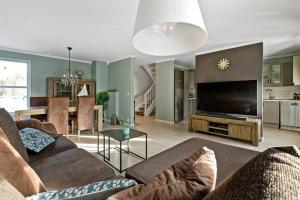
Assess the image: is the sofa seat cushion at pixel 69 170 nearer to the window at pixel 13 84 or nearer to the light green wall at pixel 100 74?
the window at pixel 13 84

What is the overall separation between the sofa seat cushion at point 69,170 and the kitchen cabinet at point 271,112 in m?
5.33

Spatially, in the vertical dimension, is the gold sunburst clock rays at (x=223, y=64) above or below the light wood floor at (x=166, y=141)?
above

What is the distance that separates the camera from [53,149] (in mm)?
1765

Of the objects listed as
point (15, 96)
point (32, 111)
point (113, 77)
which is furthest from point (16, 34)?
point (113, 77)

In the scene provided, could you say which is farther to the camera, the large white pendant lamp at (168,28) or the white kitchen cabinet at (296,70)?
the white kitchen cabinet at (296,70)

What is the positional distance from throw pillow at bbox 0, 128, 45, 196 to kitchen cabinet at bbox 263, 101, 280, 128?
5.84m

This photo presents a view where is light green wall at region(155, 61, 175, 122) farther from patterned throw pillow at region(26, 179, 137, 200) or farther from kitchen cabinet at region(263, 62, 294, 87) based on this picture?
patterned throw pillow at region(26, 179, 137, 200)

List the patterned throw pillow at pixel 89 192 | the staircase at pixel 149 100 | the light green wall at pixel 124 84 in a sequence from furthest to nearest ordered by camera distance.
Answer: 1. the staircase at pixel 149 100
2. the light green wall at pixel 124 84
3. the patterned throw pillow at pixel 89 192

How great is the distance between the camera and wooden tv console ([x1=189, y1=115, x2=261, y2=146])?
3.22 m

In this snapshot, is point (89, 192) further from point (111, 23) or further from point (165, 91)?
point (165, 91)

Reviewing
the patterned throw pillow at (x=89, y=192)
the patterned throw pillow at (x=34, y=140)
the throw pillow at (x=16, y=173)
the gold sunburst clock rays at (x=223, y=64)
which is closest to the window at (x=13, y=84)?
the patterned throw pillow at (x=34, y=140)

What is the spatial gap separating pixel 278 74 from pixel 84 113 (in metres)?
5.90

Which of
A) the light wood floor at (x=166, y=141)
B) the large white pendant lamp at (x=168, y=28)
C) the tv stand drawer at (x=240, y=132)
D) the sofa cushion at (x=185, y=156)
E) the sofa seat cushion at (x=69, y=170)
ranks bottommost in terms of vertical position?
the light wood floor at (x=166, y=141)

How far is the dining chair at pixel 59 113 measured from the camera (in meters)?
3.40
